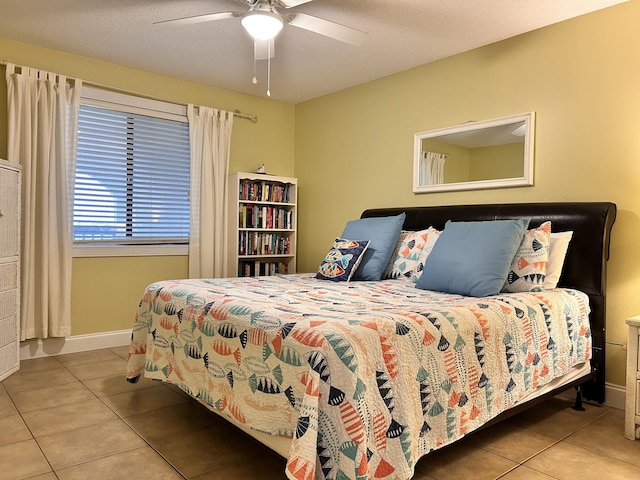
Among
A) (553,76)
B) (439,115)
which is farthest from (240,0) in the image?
(553,76)

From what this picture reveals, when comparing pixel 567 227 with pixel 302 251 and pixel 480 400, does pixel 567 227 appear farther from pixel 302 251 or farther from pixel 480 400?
pixel 302 251

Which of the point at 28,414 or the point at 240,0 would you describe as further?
the point at 240,0

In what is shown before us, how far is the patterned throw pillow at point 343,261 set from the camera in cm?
333

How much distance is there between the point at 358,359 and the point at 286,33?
2.63 metres

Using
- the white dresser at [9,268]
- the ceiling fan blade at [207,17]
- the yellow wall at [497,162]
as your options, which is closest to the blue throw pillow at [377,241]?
the yellow wall at [497,162]

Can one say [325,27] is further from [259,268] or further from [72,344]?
[72,344]

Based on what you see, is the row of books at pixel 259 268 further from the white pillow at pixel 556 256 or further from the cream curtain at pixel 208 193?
the white pillow at pixel 556 256

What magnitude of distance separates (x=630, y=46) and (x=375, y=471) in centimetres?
282

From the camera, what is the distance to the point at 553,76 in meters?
3.13

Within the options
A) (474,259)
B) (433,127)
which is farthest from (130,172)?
(474,259)

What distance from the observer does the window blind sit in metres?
3.93

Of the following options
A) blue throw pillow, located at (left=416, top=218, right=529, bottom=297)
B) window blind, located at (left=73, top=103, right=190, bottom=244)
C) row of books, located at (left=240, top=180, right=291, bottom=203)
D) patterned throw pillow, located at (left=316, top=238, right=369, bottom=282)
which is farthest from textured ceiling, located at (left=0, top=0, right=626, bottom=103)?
patterned throw pillow, located at (left=316, top=238, right=369, bottom=282)

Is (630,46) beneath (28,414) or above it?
above

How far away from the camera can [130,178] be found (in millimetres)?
4172
